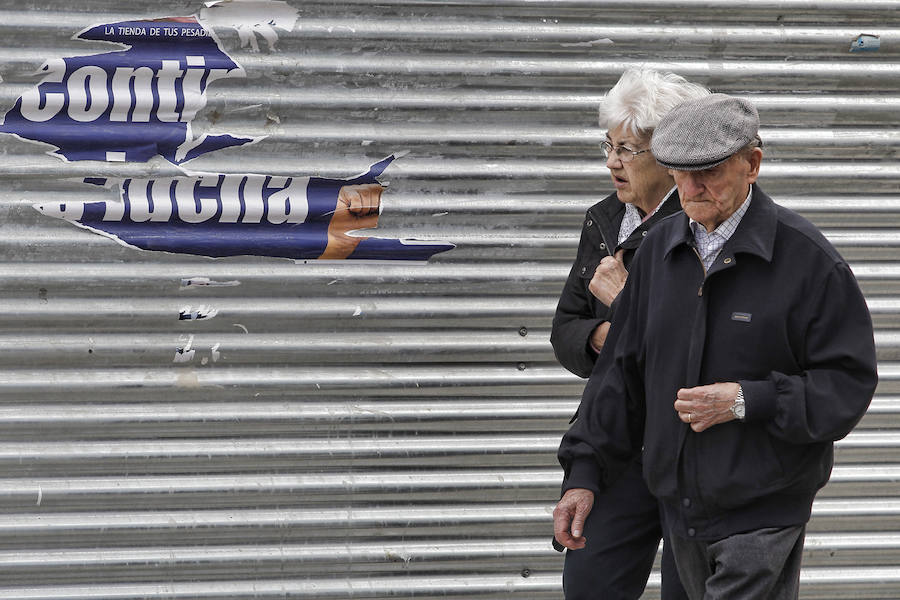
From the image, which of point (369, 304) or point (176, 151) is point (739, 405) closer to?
point (369, 304)

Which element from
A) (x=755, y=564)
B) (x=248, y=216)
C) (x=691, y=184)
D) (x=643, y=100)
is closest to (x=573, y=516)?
(x=755, y=564)

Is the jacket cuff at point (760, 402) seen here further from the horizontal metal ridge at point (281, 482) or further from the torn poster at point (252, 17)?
the torn poster at point (252, 17)

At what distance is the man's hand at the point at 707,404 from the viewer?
303 centimetres

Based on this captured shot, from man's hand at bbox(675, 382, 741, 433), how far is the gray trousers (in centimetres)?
35

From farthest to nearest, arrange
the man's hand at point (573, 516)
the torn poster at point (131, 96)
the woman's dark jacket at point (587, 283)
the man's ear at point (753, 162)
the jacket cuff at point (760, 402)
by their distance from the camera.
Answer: the torn poster at point (131, 96)
the woman's dark jacket at point (587, 283)
the man's hand at point (573, 516)
the man's ear at point (753, 162)
the jacket cuff at point (760, 402)

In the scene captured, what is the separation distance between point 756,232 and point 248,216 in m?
2.03

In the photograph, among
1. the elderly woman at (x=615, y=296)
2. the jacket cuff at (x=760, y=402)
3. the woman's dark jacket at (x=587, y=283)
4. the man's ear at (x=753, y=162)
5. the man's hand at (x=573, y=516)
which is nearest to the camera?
the jacket cuff at (x=760, y=402)

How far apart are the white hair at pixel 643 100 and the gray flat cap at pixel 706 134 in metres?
0.49

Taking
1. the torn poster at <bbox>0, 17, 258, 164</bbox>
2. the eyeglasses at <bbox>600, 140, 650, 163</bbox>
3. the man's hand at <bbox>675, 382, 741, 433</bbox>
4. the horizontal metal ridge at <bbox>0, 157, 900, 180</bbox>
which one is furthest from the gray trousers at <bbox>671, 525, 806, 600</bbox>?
the torn poster at <bbox>0, 17, 258, 164</bbox>

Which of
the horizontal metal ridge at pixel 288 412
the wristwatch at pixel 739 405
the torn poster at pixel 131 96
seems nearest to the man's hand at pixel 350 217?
the torn poster at pixel 131 96

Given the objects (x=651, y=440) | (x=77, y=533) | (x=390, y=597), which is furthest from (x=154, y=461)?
(x=651, y=440)

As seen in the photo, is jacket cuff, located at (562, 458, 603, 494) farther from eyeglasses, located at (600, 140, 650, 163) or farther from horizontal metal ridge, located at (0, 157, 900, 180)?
horizontal metal ridge, located at (0, 157, 900, 180)

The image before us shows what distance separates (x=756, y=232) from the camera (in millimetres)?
3098

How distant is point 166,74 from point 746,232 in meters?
2.31
